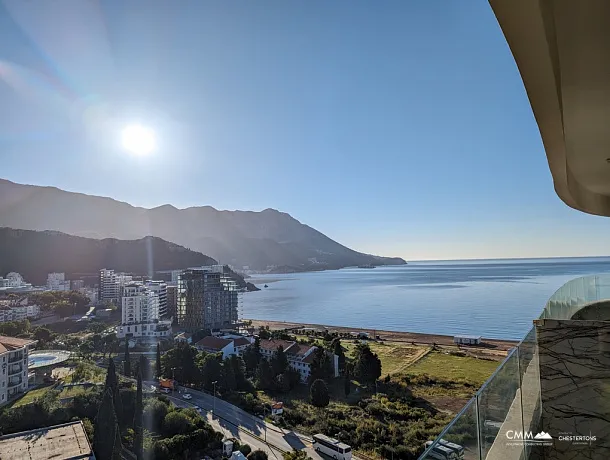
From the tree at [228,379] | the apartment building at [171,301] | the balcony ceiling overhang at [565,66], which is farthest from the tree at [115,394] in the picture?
the apartment building at [171,301]

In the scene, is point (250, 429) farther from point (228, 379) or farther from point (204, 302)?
point (204, 302)

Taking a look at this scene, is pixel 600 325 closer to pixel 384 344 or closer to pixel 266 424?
pixel 266 424

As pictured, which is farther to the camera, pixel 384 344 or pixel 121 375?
pixel 384 344

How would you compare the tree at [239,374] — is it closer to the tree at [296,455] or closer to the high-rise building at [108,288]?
the tree at [296,455]

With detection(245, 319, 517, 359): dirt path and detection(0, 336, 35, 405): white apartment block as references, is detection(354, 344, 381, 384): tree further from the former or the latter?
detection(0, 336, 35, 405): white apartment block

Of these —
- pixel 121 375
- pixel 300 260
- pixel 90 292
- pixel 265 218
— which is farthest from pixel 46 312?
pixel 265 218

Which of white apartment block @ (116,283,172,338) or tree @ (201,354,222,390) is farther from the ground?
white apartment block @ (116,283,172,338)

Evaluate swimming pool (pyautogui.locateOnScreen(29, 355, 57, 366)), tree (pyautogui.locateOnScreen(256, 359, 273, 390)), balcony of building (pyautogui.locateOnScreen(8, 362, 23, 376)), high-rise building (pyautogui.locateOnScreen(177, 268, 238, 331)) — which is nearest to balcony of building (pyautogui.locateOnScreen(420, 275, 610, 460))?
tree (pyautogui.locateOnScreen(256, 359, 273, 390))
